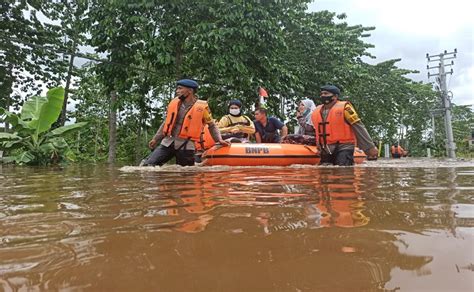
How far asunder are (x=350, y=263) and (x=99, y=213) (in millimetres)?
1333

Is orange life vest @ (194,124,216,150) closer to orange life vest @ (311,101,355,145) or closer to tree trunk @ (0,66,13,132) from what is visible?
orange life vest @ (311,101,355,145)

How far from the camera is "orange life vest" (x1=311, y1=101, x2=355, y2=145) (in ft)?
20.6

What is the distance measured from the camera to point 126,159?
67.9 feet

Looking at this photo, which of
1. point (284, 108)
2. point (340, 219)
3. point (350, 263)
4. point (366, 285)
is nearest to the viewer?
point (366, 285)

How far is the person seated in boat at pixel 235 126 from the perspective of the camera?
28.5ft

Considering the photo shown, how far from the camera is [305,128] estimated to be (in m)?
8.36

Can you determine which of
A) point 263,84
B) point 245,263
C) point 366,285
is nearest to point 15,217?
point 245,263

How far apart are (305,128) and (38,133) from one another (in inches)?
278

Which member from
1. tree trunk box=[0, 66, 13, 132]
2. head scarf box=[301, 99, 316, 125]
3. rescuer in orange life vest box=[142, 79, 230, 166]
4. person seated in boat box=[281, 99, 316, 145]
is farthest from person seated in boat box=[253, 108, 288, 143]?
tree trunk box=[0, 66, 13, 132]

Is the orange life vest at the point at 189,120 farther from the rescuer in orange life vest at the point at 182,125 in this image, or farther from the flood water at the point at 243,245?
the flood water at the point at 243,245

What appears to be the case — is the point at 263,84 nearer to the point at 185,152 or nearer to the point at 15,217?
the point at 185,152

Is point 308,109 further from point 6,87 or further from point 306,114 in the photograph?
point 6,87

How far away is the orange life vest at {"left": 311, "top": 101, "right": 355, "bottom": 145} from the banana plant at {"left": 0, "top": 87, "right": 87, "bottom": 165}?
670 cm

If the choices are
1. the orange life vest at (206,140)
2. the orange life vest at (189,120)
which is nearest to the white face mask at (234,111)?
the orange life vest at (206,140)
